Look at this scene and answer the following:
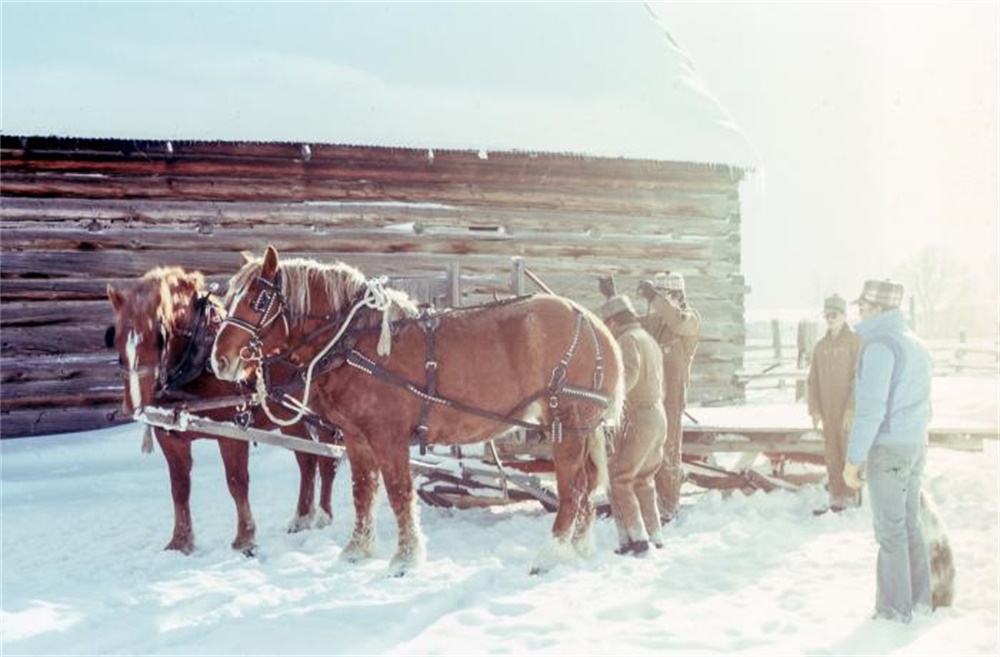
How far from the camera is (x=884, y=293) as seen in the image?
3992 millimetres

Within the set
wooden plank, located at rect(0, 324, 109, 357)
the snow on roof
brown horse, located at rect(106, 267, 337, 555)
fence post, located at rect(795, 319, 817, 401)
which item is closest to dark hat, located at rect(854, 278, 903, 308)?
brown horse, located at rect(106, 267, 337, 555)

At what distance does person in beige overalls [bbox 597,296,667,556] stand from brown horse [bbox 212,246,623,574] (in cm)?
28

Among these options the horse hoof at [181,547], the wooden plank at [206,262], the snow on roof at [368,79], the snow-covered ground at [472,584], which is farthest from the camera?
the snow on roof at [368,79]

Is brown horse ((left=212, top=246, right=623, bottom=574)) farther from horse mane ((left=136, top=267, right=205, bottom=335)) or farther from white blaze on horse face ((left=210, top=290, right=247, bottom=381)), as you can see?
horse mane ((left=136, top=267, right=205, bottom=335))

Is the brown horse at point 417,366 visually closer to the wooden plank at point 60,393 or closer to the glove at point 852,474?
the glove at point 852,474

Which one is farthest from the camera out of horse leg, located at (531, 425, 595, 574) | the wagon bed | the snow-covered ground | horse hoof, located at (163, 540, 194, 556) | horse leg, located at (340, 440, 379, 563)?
the wagon bed

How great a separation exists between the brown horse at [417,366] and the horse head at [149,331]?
0.76m

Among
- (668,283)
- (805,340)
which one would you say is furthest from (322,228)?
(805,340)

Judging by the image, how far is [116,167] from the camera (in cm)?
878

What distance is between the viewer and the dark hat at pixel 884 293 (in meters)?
3.99

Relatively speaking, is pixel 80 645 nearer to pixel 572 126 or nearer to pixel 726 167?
pixel 572 126

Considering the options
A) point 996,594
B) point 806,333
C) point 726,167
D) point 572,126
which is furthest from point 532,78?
point 806,333

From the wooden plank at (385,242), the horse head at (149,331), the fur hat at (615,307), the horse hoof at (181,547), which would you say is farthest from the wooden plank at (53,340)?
the fur hat at (615,307)

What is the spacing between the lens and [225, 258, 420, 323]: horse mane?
193 inches
